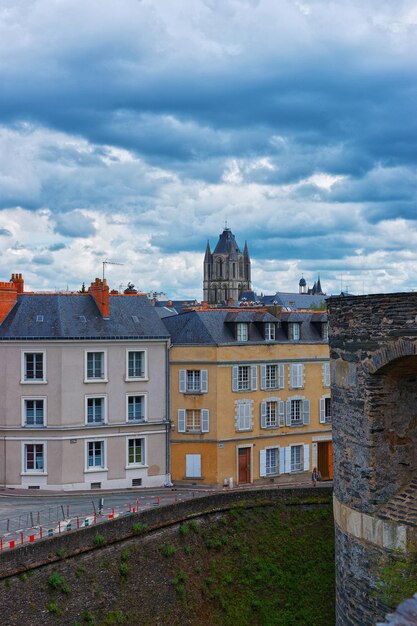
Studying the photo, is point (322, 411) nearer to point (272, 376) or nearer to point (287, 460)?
point (287, 460)

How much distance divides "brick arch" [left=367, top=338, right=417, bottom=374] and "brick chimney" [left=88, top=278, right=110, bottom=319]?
59.4 ft

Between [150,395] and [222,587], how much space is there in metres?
9.35

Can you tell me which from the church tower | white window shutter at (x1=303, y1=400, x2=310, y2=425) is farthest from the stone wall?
the church tower

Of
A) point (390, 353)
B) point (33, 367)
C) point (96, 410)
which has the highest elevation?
point (390, 353)

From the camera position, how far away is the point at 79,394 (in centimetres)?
2656

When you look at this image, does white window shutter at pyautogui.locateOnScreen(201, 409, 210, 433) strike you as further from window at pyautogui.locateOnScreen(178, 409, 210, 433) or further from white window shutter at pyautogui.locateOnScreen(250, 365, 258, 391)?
white window shutter at pyautogui.locateOnScreen(250, 365, 258, 391)

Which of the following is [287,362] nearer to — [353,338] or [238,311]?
[238,311]

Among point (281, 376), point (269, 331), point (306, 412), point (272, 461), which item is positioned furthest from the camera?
point (306, 412)

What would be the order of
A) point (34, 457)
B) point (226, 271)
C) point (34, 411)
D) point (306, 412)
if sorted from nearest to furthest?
1. point (34, 457)
2. point (34, 411)
3. point (306, 412)
4. point (226, 271)

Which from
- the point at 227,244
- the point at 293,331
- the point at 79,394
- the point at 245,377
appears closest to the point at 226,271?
the point at 227,244

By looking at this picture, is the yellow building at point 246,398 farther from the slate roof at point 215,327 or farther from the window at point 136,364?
the window at point 136,364

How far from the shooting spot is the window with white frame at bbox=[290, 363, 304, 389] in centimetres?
2923

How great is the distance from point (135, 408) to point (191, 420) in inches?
93.6

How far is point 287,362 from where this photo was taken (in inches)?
1150
